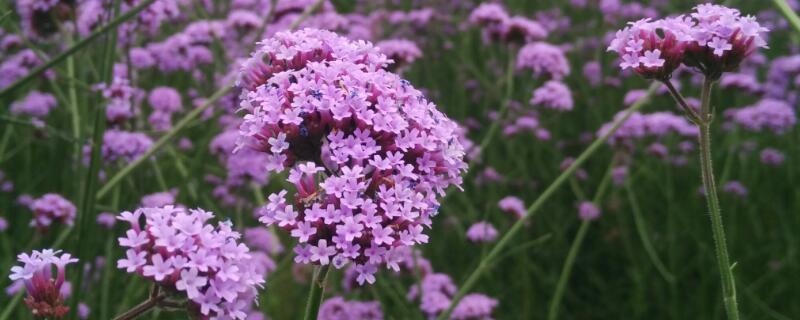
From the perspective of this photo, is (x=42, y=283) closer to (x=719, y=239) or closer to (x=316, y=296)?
(x=316, y=296)

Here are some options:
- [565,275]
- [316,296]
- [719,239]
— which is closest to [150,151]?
[316,296]

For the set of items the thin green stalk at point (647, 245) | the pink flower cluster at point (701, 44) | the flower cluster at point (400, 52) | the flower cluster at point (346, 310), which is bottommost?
the thin green stalk at point (647, 245)

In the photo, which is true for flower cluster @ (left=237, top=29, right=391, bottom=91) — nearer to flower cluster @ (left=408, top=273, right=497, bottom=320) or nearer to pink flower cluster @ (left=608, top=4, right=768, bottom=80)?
pink flower cluster @ (left=608, top=4, right=768, bottom=80)

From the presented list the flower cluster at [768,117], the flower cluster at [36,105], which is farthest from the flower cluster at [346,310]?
the flower cluster at [768,117]

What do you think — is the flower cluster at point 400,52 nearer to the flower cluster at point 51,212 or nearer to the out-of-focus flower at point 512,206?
the out-of-focus flower at point 512,206

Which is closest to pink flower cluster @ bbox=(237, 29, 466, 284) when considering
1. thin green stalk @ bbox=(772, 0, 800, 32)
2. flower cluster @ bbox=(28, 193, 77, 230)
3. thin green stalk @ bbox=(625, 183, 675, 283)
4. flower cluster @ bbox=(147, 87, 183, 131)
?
thin green stalk @ bbox=(772, 0, 800, 32)

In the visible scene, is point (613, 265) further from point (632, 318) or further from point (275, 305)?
point (275, 305)

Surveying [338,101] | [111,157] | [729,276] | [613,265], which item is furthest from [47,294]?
[613,265]
